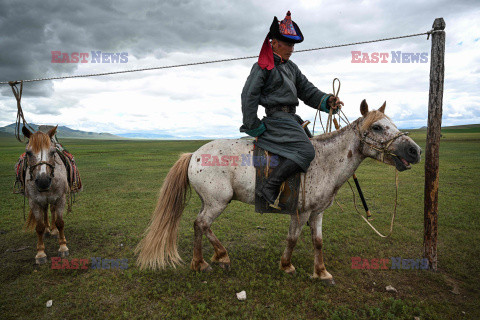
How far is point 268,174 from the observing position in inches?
147

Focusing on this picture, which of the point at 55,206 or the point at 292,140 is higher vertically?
the point at 292,140

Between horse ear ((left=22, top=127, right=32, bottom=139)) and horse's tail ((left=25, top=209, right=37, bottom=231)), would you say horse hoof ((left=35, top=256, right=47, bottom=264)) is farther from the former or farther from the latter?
horse ear ((left=22, top=127, right=32, bottom=139))

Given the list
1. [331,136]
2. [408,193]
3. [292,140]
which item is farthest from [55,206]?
[408,193]

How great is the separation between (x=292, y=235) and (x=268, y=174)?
1.11m

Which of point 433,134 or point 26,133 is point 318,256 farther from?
point 26,133

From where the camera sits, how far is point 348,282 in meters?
3.93

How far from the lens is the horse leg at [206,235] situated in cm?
396

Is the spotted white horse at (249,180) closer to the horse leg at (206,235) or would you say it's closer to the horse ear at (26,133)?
the horse leg at (206,235)

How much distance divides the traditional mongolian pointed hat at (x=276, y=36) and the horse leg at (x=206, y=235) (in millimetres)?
2245

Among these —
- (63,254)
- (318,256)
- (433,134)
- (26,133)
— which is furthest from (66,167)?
(433,134)

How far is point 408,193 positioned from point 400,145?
7839 millimetres

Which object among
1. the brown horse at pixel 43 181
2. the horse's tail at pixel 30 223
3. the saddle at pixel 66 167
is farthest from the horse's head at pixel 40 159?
the horse's tail at pixel 30 223

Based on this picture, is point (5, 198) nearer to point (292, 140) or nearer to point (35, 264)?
point (35, 264)

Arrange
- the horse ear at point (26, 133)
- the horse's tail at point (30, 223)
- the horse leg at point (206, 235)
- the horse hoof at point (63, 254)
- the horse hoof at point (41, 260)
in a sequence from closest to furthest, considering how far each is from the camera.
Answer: the horse leg at point (206, 235) → the horse ear at point (26, 133) → the horse hoof at point (41, 260) → the horse hoof at point (63, 254) → the horse's tail at point (30, 223)
